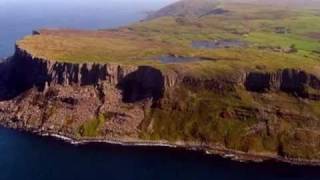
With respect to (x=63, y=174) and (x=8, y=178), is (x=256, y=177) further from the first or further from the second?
(x=8, y=178)

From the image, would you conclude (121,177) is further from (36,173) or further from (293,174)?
(293,174)

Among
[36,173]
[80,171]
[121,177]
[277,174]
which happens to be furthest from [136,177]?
[277,174]

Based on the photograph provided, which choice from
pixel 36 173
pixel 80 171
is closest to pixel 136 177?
pixel 80 171

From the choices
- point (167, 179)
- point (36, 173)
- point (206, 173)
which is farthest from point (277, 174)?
point (36, 173)

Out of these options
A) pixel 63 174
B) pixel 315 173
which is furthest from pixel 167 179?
pixel 315 173

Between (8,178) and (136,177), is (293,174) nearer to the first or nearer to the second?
(136,177)

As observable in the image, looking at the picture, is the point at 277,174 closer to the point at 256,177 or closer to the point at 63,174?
the point at 256,177
